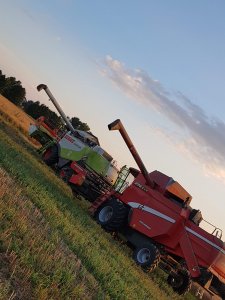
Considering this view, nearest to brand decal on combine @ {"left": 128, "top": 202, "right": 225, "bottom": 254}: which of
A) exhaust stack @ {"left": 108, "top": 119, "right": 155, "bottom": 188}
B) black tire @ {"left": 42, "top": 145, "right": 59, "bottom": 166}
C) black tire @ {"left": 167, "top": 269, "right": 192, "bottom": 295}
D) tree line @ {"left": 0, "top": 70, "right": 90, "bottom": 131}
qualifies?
exhaust stack @ {"left": 108, "top": 119, "right": 155, "bottom": 188}

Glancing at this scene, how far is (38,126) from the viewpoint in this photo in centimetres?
2845

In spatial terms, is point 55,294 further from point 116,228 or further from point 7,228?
point 116,228

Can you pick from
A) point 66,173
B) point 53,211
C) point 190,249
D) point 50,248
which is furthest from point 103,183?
point 50,248

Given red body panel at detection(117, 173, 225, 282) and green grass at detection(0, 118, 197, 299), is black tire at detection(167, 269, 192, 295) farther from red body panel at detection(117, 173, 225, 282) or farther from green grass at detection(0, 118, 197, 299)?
green grass at detection(0, 118, 197, 299)

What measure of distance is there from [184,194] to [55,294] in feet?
36.3

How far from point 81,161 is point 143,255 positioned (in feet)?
27.0

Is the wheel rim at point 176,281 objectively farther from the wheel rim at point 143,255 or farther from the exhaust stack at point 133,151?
the exhaust stack at point 133,151

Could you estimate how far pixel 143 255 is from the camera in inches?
607

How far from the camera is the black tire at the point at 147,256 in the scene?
14812 millimetres

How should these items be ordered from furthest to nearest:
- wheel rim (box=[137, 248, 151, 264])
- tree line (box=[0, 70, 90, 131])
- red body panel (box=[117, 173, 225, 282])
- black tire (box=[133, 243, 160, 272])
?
tree line (box=[0, 70, 90, 131])
red body panel (box=[117, 173, 225, 282])
wheel rim (box=[137, 248, 151, 264])
black tire (box=[133, 243, 160, 272])

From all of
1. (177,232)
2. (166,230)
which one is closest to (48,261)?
(166,230)

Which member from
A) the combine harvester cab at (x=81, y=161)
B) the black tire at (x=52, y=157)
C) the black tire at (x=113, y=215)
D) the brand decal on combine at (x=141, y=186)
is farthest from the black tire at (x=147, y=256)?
the black tire at (x=52, y=157)

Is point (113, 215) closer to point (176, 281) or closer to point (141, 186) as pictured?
point (141, 186)

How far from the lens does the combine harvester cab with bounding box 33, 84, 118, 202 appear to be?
19.5 meters
